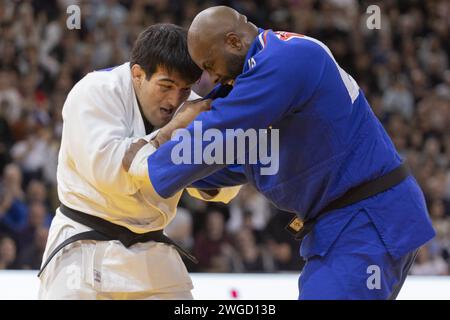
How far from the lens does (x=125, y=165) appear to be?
3426 mm

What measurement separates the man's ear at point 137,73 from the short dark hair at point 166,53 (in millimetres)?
19

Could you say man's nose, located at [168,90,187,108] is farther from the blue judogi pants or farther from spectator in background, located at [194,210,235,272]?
spectator in background, located at [194,210,235,272]

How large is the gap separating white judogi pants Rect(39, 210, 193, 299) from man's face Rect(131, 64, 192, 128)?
59 cm

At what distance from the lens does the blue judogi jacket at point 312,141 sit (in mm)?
3227

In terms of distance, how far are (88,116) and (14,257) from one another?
4.48 meters

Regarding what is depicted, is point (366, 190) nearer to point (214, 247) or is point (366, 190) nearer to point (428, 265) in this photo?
point (214, 247)

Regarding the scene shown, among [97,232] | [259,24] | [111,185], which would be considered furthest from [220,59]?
[259,24]

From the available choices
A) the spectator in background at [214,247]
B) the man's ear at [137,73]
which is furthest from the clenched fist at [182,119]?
the spectator in background at [214,247]

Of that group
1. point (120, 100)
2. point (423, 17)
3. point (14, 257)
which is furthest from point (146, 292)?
point (423, 17)

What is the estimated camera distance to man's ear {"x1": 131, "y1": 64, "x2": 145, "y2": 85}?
3718mm

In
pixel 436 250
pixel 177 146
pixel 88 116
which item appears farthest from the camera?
pixel 436 250

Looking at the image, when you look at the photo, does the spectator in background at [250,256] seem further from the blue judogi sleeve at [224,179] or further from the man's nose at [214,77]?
the man's nose at [214,77]

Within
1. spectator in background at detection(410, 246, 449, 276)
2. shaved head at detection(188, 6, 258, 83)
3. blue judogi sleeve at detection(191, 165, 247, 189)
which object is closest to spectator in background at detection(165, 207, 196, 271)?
spectator in background at detection(410, 246, 449, 276)

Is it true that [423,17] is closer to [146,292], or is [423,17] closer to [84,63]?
[84,63]
